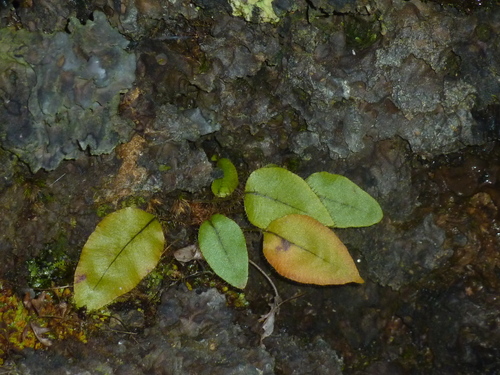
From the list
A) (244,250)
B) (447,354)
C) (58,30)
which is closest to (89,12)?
(58,30)

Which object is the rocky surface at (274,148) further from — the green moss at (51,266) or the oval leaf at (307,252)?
the oval leaf at (307,252)

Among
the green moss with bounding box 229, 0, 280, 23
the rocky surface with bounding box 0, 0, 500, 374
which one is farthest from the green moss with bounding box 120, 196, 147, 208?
the green moss with bounding box 229, 0, 280, 23

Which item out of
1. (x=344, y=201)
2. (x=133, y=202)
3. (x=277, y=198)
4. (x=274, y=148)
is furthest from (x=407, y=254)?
(x=133, y=202)

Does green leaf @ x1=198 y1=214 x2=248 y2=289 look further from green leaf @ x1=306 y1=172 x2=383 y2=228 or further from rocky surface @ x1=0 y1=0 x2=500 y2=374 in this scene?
green leaf @ x1=306 y1=172 x2=383 y2=228

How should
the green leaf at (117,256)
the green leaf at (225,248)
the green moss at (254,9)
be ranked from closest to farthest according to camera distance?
the green moss at (254,9)
the green leaf at (117,256)
the green leaf at (225,248)

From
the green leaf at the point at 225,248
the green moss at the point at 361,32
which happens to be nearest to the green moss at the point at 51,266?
the green leaf at the point at 225,248

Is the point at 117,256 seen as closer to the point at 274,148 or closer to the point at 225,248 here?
the point at 225,248
